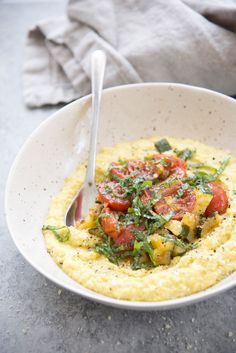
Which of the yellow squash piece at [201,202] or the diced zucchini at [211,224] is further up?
the yellow squash piece at [201,202]

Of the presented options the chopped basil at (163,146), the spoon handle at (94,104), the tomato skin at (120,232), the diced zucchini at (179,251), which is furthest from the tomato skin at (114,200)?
the chopped basil at (163,146)

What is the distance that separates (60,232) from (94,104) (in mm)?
1322

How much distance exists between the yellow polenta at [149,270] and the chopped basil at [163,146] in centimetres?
62

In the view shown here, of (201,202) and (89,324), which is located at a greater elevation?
(201,202)

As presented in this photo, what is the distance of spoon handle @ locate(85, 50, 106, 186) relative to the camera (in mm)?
4203

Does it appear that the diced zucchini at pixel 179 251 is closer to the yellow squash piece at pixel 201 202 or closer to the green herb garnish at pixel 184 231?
the green herb garnish at pixel 184 231

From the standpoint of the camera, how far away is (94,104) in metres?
4.41

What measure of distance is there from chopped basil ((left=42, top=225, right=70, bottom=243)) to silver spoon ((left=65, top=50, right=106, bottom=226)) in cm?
18

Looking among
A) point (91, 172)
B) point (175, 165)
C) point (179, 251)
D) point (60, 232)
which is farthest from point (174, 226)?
point (91, 172)

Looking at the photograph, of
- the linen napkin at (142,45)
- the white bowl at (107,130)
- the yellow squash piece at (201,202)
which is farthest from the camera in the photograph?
the linen napkin at (142,45)

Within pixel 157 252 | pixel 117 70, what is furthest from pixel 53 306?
pixel 117 70

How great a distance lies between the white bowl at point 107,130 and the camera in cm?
393

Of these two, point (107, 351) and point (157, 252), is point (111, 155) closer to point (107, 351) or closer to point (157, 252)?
point (157, 252)

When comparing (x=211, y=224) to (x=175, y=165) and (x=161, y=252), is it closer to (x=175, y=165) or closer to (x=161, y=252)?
(x=161, y=252)
